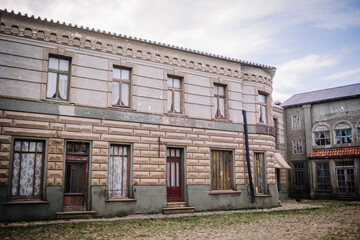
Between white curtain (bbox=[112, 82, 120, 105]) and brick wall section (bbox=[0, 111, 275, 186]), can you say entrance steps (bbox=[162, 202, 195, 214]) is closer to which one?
brick wall section (bbox=[0, 111, 275, 186])

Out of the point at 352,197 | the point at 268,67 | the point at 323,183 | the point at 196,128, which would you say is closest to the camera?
the point at 196,128

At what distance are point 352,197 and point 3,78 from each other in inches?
1026

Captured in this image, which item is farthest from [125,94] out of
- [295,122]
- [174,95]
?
[295,122]

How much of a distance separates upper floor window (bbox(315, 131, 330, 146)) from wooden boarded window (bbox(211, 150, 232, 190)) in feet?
49.2

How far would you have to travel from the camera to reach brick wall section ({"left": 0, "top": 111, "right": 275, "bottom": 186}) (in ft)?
42.7

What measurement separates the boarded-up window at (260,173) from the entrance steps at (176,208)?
4.84 meters

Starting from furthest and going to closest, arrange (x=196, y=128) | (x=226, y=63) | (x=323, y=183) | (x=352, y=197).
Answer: (x=323, y=183) → (x=352, y=197) → (x=226, y=63) → (x=196, y=128)

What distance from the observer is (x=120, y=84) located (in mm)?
15602

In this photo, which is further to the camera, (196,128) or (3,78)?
(196,128)

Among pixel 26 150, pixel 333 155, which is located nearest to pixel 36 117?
pixel 26 150

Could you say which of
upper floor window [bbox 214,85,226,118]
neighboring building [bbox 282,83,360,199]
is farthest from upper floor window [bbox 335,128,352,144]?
upper floor window [bbox 214,85,226,118]

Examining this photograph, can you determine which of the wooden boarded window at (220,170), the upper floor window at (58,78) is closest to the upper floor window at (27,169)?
the upper floor window at (58,78)

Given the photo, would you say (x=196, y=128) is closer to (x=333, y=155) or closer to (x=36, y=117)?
(x=36, y=117)

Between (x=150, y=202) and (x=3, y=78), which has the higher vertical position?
(x=3, y=78)
